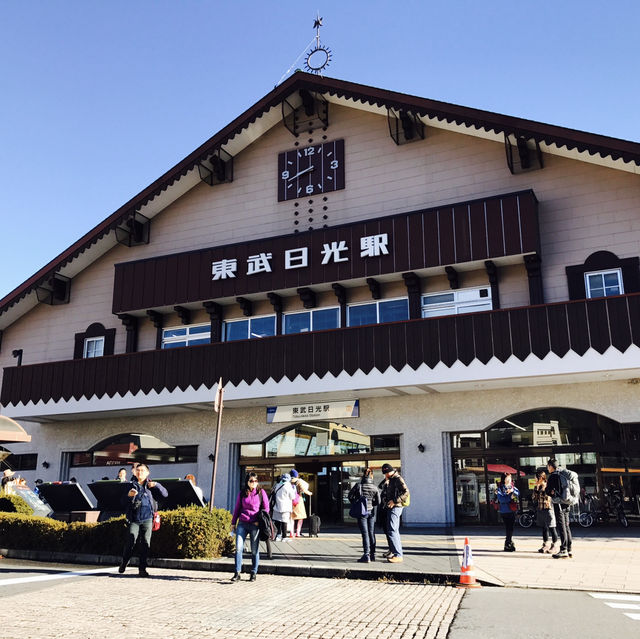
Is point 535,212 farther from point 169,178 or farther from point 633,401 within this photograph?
point 169,178

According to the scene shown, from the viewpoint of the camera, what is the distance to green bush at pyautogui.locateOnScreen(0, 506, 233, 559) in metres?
11.9

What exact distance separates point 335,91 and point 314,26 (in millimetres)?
3708

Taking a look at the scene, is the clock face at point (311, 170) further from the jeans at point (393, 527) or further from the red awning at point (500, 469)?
the jeans at point (393, 527)

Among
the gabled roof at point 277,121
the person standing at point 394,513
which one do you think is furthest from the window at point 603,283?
the person standing at point 394,513

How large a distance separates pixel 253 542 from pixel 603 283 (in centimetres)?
1167

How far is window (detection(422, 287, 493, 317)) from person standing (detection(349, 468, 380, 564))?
7866mm

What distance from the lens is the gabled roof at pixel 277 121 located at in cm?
1773

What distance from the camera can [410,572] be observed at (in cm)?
1020

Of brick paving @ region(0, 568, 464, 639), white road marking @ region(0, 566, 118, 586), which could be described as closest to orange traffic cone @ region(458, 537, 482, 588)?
brick paving @ region(0, 568, 464, 639)

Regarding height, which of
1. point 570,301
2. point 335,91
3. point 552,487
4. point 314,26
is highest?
point 314,26

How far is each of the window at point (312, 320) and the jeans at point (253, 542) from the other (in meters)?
10.4

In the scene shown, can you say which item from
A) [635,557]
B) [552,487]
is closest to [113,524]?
[552,487]

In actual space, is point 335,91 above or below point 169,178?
above

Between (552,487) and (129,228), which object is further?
(129,228)
